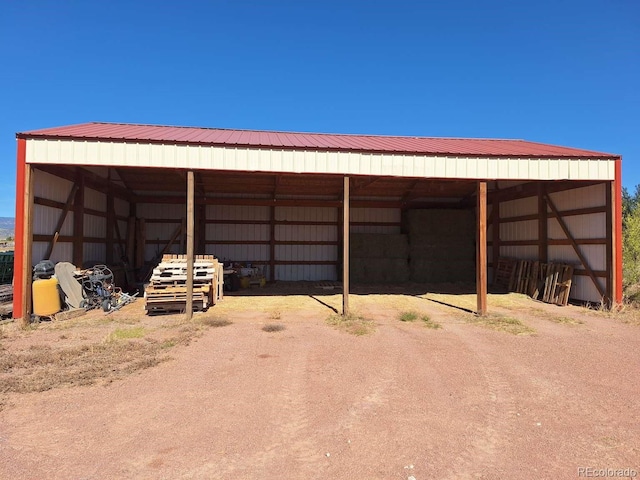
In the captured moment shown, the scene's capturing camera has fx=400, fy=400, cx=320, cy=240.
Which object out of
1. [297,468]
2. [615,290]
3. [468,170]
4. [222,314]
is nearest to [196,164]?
[222,314]

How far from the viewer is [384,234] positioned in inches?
752

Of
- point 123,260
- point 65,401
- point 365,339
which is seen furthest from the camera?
point 123,260

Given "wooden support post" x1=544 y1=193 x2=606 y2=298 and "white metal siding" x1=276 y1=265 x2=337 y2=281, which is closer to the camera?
"wooden support post" x1=544 y1=193 x2=606 y2=298

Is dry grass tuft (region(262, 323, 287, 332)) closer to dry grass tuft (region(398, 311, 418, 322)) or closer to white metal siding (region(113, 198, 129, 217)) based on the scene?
dry grass tuft (region(398, 311, 418, 322))

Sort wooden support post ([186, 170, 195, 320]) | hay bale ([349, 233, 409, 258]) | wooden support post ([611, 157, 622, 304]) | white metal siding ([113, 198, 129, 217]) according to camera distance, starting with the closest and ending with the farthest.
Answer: wooden support post ([186, 170, 195, 320]) → wooden support post ([611, 157, 622, 304]) → white metal siding ([113, 198, 129, 217]) → hay bale ([349, 233, 409, 258])

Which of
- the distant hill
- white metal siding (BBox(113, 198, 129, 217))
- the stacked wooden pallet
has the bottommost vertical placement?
the stacked wooden pallet

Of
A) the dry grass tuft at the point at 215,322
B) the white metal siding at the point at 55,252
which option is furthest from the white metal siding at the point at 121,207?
the dry grass tuft at the point at 215,322

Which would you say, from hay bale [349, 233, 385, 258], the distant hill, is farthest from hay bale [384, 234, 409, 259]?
the distant hill

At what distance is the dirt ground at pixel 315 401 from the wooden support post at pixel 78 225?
3.92m

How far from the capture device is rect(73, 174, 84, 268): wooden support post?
12516 millimetres

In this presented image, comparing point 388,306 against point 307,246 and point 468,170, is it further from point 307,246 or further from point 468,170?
point 307,246

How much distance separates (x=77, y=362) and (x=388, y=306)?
336 inches

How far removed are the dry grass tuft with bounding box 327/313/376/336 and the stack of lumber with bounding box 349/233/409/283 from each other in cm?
770

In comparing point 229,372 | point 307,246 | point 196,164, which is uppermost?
point 196,164
